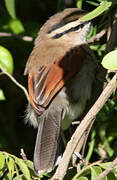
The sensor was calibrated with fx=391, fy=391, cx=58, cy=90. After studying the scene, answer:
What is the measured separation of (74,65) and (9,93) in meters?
1.06

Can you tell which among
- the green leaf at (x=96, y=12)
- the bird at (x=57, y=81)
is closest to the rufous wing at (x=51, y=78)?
the bird at (x=57, y=81)

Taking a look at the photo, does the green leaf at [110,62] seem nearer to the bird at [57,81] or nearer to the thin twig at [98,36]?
the bird at [57,81]

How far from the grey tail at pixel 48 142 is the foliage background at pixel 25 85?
347 millimetres

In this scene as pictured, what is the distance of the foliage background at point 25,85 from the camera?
9.99 feet

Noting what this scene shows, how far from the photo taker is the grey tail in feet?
8.31

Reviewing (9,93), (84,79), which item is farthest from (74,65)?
(9,93)

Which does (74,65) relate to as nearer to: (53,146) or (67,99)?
(67,99)

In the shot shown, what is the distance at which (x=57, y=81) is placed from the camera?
2.82 m

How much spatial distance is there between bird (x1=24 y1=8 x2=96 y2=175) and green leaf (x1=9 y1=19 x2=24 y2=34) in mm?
169

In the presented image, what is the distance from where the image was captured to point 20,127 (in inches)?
150

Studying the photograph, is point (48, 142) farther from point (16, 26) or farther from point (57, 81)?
point (16, 26)

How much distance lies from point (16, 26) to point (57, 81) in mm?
916

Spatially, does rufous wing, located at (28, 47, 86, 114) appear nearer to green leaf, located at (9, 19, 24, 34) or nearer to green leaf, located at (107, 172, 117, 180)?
green leaf, located at (9, 19, 24, 34)

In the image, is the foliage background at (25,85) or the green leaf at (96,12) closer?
the green leaf at (96,12)
